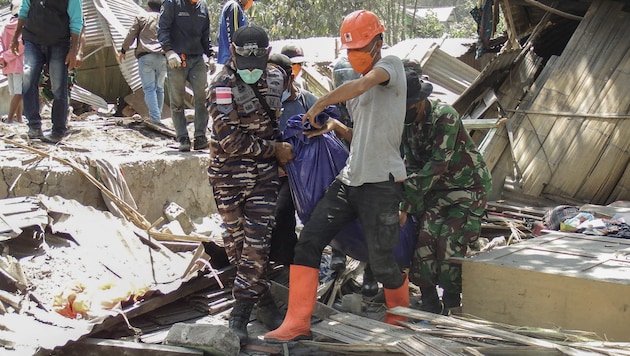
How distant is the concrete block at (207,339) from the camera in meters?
4.18

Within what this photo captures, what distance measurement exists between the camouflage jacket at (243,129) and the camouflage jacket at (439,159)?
0.90m

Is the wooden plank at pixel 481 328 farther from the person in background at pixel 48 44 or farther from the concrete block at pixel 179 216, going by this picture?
the person in background at pixel 48 44

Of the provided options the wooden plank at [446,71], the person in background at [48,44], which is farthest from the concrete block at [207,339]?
the wooden plank at [446,71]

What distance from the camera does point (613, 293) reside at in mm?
4055

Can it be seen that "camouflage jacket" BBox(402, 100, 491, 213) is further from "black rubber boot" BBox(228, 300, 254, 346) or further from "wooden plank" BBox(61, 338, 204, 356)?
"wooden plank" BBox(61, 338, 204, 356)

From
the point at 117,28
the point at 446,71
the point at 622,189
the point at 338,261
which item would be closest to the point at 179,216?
the point at 338,261

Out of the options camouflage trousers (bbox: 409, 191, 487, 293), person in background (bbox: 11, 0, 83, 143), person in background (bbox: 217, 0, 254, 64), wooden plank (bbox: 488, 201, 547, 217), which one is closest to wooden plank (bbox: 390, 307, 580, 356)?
camouflage trousers (bbox: 409, 191, 487, 293)

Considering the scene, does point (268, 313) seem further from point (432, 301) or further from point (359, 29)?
point (359, 29)

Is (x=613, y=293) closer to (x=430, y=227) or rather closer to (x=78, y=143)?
(x=430, y=227)

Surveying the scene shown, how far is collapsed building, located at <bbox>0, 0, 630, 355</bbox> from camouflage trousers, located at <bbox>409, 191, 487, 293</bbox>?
0.20 meters

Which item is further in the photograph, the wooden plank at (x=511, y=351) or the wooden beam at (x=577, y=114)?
the wooden beam at (x=577, y=114)

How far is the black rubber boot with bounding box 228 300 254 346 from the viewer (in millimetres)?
4551

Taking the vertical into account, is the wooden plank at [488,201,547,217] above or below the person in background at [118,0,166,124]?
below

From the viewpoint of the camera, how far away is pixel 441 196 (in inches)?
194
